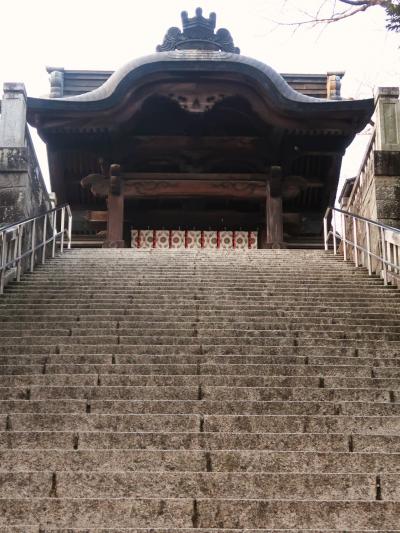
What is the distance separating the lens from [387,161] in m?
10.8

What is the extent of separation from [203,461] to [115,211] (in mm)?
10223

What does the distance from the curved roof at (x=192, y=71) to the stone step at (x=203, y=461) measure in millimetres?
9921

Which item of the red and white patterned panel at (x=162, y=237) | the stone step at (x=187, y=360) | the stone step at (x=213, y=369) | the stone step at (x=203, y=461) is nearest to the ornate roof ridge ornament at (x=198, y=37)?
the red and white patterned panel at (x=162, y=237)

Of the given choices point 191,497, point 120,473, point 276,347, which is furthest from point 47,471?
point 276,347

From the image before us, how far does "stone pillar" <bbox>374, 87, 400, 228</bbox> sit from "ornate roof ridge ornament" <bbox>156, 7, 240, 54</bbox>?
15.9 feet

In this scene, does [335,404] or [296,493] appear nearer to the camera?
[296,493]

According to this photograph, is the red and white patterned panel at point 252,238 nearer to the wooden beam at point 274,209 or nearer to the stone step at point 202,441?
the wooden beam at point 274,209

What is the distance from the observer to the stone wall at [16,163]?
10.3 m

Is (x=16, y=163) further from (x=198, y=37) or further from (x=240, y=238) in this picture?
(x=240, y=238)

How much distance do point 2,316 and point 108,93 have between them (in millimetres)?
6833

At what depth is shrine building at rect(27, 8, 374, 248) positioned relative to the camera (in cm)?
1314

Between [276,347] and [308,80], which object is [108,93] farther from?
[276,347]

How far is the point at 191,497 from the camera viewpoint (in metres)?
3.69

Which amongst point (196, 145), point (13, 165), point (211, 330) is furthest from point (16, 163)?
point (211, 330)
